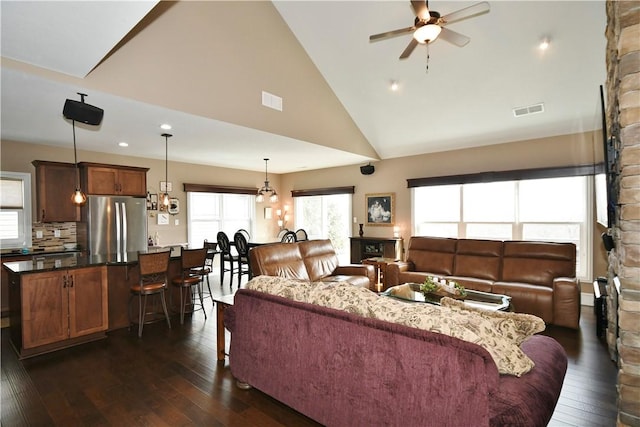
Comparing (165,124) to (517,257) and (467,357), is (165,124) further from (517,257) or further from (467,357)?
(517,257)

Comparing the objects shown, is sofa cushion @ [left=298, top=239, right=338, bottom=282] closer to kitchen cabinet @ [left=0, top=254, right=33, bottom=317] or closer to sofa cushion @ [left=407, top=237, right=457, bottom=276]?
sofa cushion @ [left=407, top=237, right=457, bottom=276]

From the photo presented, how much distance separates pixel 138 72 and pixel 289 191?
615 cm

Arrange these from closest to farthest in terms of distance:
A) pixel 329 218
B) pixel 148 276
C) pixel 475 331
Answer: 1. pixel 475 331
2. pixel 148 276
3. pixel 329 218

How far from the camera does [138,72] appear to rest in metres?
3.47

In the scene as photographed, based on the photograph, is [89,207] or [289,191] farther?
[289,191]

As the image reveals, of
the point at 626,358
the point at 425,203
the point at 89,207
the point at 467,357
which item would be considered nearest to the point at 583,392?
the point at 626,358

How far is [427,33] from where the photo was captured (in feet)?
9.89

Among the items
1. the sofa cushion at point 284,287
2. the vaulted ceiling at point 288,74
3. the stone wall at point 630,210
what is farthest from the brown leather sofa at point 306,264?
the stone wall at point 630,210

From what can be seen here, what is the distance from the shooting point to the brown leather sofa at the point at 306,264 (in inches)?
166

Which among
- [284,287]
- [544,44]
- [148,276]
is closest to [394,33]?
[544,44]

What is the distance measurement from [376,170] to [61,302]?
239 inches

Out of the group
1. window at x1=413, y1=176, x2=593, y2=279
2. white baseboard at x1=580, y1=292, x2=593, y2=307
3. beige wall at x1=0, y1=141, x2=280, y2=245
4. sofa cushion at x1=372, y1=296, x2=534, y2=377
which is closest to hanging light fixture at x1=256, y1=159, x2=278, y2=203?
beige wall at x1=0, y1=141, x2=280, y2=245

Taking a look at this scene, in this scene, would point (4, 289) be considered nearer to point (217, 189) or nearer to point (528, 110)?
point (217, 189)

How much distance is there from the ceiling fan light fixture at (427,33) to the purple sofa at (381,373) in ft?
8.67
